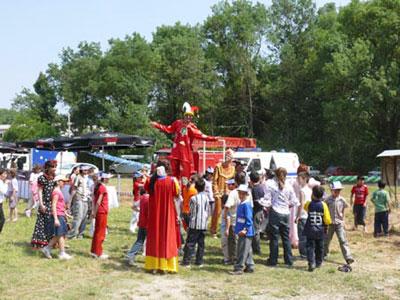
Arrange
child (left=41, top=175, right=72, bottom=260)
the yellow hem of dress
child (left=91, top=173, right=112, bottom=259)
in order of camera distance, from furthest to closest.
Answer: child (left=91, top=173, right=112, bottom=259)
child (left=41, top=175, right=72, bottom=260)
the yellow hem of dress

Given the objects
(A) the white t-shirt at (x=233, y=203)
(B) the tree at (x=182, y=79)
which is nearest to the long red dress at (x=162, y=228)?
(A) the white t-shirt at (x=233, y=203)

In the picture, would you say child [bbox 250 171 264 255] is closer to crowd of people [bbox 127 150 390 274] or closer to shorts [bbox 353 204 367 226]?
crowd of people [bbox 127 150 390 274]

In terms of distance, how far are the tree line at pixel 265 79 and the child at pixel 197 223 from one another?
3301 centimetres

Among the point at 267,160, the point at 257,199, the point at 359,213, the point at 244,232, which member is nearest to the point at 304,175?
the point at 257,199

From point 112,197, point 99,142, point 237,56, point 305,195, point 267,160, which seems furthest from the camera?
point 237,56

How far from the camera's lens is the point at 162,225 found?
9.06 m

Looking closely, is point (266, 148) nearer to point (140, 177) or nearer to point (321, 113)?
point (321, 113)

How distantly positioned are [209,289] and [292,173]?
44.6ft

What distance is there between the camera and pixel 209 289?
8102mm

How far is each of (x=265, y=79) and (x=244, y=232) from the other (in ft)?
145

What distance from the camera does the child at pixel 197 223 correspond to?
938 cm

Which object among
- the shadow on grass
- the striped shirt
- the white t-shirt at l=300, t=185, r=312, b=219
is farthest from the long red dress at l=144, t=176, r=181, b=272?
the white t-shirt at l=300, t=185, r=312, b=219

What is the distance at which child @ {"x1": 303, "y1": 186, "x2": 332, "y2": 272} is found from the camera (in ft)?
31.0

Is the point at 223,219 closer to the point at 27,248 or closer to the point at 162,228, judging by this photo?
the point at 162,228
